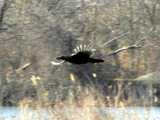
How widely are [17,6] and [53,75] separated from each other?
2.19 m

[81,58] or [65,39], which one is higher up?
[81,58]

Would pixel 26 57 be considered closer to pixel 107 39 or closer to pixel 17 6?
pixel 17 6

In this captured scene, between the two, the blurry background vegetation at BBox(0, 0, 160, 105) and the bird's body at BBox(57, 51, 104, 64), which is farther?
the blurry background vegetation at BBox(0, 0, 160, 105)

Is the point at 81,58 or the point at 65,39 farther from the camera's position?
the point at 65,39

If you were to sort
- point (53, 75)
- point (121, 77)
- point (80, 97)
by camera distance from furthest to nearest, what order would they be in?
1. point (121, 77)
2. point (53, 75)
3. point (80, 97)

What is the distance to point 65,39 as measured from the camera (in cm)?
1772

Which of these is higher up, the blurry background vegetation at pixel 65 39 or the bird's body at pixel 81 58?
the bird's body at pixel 81 58

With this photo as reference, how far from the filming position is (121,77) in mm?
18703

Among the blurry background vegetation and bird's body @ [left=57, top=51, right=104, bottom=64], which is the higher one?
bird's body @ [left=57, top=51, right=104, bottom=64]

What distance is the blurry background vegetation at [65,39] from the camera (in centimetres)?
1696

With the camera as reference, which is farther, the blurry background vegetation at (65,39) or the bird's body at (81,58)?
the blurry background vegetation at (65,39)

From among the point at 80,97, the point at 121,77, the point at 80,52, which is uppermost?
the point at 80,52

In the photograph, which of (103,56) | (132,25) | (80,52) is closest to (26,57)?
(103,56)

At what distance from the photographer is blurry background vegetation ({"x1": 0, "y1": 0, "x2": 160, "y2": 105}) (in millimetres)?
16959
